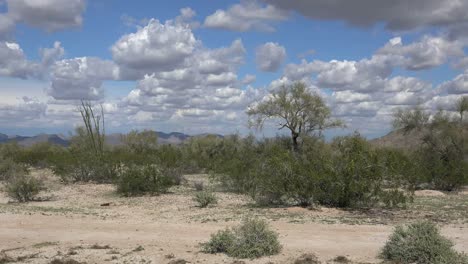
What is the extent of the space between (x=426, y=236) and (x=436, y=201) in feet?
38.7

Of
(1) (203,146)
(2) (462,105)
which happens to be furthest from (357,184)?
(1) (203,146)

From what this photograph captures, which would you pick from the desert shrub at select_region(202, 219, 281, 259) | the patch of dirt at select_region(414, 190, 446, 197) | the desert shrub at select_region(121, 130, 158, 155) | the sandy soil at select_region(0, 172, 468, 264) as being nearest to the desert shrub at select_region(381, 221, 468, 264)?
the sandy soil at select_region(0, 172, 468, 264)

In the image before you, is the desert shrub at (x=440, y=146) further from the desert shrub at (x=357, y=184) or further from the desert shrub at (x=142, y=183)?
the desert shrub at (x=142, y=183)

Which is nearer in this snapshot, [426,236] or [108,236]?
[426,236]

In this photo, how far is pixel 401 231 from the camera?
35.3 feet

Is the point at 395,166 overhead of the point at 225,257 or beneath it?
overhead

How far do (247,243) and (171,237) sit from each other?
281cm

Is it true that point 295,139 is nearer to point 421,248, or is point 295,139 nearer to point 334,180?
point 334,180

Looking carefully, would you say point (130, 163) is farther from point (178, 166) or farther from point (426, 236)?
point (426, 236)

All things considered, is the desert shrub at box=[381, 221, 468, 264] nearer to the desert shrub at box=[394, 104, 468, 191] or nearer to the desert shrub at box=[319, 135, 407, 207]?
the desert shrub at box=[319, 135, 407, 207]

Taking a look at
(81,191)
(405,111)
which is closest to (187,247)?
(81,191)

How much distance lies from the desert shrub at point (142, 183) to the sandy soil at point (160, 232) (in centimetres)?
295

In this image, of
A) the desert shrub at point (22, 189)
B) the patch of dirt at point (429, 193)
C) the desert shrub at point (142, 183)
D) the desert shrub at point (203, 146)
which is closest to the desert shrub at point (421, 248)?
A: the patch of dirt at point (429, 193)

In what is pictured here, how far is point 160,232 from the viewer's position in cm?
1415
